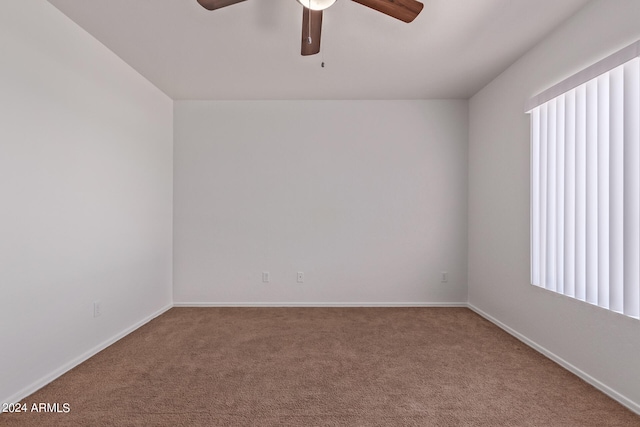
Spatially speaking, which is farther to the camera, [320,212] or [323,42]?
[320,212]

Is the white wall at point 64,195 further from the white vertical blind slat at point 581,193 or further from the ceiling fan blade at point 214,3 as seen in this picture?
the white vertical blind slat at point 581,193

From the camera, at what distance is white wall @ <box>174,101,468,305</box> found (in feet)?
12.8

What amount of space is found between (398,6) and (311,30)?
522mm

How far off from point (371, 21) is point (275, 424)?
2.68 metres

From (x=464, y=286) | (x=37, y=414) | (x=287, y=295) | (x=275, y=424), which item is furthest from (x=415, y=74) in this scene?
(x=37, y=414)

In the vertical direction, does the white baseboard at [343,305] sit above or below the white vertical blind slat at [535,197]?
below

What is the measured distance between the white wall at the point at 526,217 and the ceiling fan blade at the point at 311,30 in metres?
1.83

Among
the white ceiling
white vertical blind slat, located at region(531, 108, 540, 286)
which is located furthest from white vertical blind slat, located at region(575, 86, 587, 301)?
the white ceiling

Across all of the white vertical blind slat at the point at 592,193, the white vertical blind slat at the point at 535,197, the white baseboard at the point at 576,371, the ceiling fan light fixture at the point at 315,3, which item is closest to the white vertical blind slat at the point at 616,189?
the white vertical blind slat at the point at 592,193

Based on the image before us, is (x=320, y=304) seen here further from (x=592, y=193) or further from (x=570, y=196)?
(x=592, y=193)

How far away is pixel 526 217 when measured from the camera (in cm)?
277

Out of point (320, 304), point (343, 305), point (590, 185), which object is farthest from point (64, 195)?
point (590, 185)

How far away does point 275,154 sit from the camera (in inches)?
154

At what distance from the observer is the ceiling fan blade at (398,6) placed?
1.66 m
